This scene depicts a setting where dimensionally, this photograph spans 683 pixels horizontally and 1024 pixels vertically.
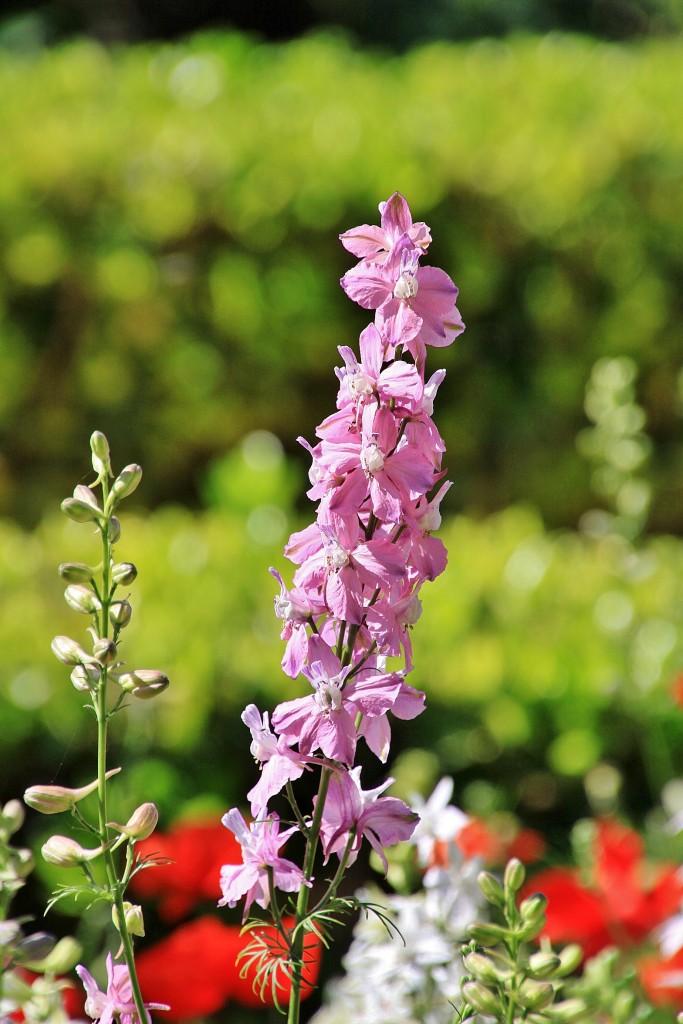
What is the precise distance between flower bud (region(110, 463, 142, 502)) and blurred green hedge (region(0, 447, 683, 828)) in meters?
1.33

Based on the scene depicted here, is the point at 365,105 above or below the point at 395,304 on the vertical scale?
below

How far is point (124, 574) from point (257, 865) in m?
0.19

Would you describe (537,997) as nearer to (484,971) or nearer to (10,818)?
(484,971)

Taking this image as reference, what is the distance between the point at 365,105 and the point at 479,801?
387 centimetres

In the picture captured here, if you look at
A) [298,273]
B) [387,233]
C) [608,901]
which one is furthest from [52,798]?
[298,273]

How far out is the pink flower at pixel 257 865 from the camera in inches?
28.2

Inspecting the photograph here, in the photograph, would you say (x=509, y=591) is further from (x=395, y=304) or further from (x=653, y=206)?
(x=653, y=206)

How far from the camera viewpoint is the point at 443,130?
493cm

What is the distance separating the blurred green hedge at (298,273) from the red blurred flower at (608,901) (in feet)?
11.0

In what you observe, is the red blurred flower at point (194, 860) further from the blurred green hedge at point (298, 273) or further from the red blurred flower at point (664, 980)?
the blurred green hedge at point (298, 273)

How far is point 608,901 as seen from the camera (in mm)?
1550

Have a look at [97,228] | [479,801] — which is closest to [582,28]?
[97,228]

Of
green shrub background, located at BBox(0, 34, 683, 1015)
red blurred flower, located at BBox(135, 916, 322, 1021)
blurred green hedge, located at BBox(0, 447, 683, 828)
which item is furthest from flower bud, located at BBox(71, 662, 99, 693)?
green shrub background, located at BBox(0, 34, 683, 1015)

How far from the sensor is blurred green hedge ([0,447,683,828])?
87.2 inches
